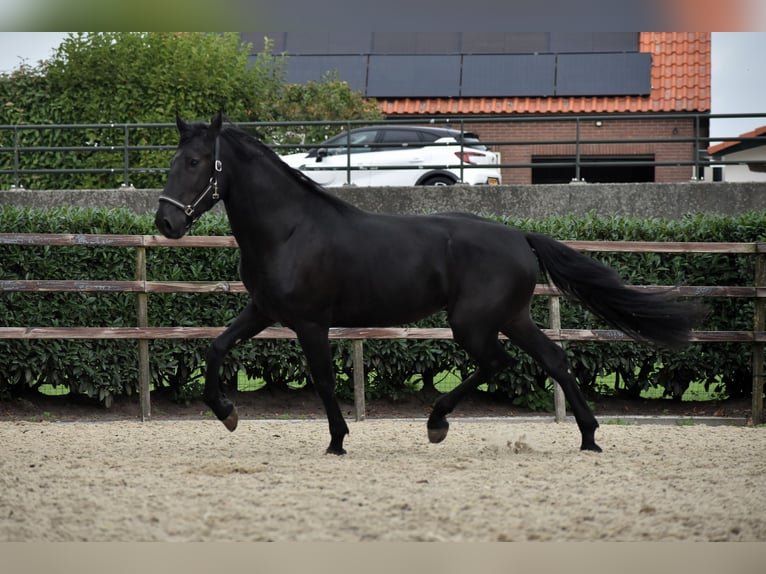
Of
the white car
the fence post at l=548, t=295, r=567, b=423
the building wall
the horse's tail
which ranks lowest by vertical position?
the fence post at l=548, t=295, r=567, b=423

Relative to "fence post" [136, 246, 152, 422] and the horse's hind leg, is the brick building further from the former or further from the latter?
the horse's hind leg

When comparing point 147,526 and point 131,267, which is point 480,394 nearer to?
point 131,267

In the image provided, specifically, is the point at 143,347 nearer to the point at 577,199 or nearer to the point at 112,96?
the point at 577,199

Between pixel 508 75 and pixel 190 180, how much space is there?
16322 mm

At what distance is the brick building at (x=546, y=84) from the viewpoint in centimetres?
1928

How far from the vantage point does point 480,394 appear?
8.62 meters

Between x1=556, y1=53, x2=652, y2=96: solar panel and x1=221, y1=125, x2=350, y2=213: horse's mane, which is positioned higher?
x1=556, y1=53, x2=652, y2=96: solar panel

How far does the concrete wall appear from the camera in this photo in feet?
34.5

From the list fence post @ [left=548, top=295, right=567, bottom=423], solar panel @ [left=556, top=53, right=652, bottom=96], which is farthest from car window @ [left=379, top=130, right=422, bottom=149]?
fence post @ [left=548, top=295, right=567, bottom=423]

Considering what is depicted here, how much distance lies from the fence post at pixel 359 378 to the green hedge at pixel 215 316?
0.34 metres

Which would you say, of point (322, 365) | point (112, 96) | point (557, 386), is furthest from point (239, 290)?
point (112, 96)

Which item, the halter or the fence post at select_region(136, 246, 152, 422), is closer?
the halter

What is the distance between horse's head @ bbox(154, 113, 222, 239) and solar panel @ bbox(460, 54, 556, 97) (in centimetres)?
1548
